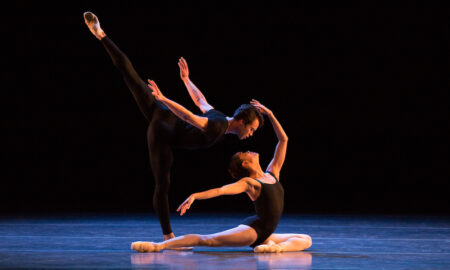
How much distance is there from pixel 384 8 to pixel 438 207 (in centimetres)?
248

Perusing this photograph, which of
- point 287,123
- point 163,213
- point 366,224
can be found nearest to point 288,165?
point 287,123

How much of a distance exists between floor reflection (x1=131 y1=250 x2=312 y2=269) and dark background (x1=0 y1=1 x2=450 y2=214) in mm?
3536

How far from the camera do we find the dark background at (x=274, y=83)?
6938 mm

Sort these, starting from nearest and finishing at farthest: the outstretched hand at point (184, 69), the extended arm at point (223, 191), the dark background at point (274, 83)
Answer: the extended arm at point (223, 191) → the outstretched hand at point (184, 69) → the dark background at point (274, 83)

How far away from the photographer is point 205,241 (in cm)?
320

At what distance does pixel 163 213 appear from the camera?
11.7 feet

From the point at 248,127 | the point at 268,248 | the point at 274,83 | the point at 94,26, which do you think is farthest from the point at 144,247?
the point at 274,83

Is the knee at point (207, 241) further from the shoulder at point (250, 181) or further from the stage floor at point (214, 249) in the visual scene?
the shoulder at point (250, 181)

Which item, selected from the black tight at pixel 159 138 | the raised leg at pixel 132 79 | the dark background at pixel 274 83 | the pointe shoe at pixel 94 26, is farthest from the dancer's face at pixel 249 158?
the dark background at pixel 274 83

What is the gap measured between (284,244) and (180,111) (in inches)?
38.9

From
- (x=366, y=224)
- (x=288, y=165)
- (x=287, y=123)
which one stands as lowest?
(x=366, y=224)

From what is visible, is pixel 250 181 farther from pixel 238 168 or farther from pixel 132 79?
pixel 132 79

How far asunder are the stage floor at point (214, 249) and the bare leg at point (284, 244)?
6 centimetres

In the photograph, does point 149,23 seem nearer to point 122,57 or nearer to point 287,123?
point 287,123
